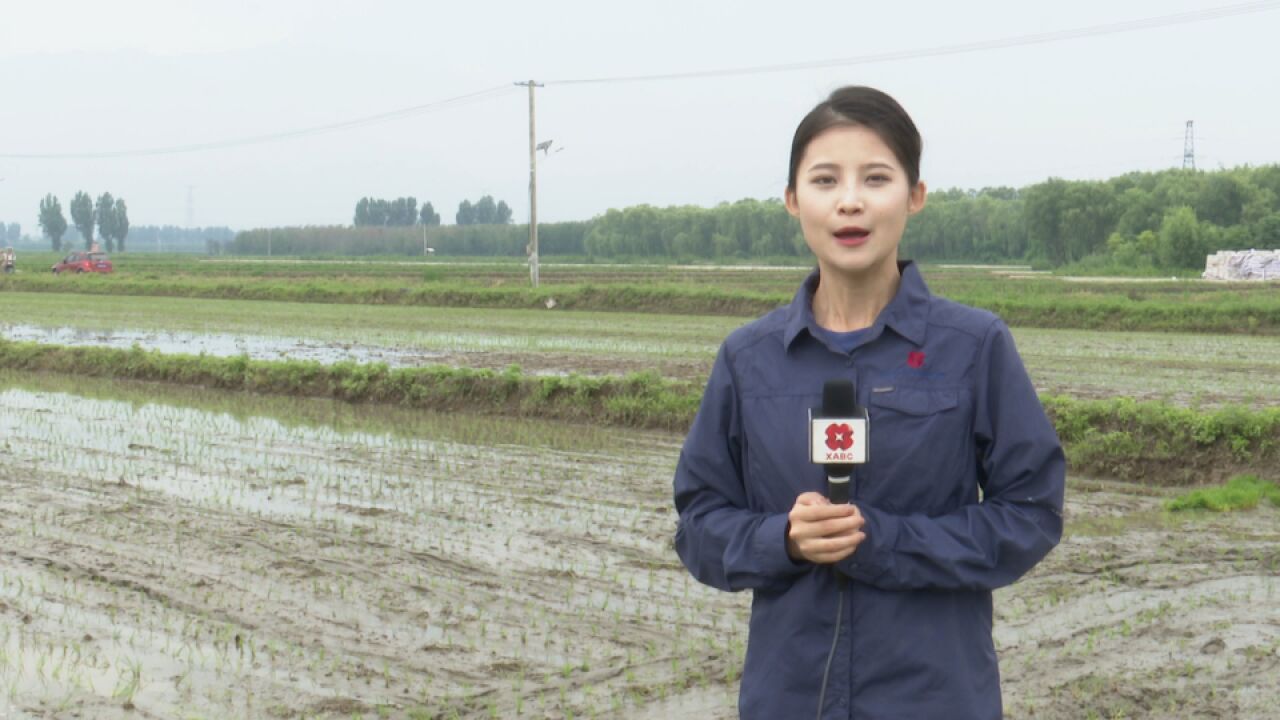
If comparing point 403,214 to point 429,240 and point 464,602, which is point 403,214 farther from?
point 464,602

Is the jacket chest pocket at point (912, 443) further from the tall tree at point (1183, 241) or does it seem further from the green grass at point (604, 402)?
the tall tree at point (1183, 241)

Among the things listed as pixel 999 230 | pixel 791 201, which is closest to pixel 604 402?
pixel 791 201

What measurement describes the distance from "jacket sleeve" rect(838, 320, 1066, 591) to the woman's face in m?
0.21

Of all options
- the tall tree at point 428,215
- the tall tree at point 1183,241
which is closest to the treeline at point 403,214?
the tall tree at point 428,215

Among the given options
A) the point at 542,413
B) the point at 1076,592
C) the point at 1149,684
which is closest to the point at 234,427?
the point at 542,413

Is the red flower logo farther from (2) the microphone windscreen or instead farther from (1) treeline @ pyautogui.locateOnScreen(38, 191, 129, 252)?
(1) treeline @ pyautogui.locateOnScreen(38, 191, 129, 252)

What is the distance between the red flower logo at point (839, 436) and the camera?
5.66 ft

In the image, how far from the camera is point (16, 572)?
21.3 feet

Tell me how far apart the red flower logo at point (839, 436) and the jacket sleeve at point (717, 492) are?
0.21 meters

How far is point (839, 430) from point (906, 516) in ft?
0.70

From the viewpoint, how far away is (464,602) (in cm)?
579

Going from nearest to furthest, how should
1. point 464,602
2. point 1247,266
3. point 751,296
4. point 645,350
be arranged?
point 464,602 → point 645,350 → point 751,296 → point 1247,266

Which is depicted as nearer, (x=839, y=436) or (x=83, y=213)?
(x=839, y=436)

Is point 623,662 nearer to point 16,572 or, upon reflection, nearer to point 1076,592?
point 1076,592
